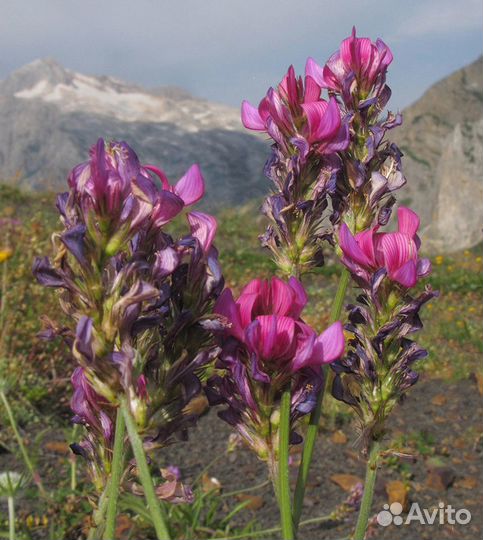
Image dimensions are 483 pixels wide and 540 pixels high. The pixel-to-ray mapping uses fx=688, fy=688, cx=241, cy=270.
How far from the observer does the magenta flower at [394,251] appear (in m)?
1.04

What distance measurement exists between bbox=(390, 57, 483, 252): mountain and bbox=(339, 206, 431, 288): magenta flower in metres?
12.1

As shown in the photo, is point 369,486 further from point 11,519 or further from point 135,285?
point 11,519

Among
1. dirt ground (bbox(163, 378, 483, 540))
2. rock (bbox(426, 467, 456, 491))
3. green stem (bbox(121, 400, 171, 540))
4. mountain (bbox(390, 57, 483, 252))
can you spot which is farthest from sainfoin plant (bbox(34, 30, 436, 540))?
mountain (bbox(390, 57, 483, 252))

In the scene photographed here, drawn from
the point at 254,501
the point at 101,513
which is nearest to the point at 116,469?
the point at 101,513

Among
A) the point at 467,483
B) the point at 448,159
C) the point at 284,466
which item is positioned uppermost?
the point at 448,159

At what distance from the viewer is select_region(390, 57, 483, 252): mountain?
44.1 ft

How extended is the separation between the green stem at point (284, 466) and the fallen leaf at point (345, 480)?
2976mm

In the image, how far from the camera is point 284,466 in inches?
36.8

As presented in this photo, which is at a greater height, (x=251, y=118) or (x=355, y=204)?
(x=251, y=118)

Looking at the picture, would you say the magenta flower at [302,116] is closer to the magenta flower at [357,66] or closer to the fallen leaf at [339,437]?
the magenta flower at [357,66]

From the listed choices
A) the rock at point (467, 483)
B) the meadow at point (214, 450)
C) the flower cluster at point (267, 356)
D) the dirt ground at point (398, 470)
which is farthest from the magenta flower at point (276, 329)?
the rock at point (467, 483)

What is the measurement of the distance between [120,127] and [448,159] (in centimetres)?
2582

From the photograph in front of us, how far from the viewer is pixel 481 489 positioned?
3.95 meters

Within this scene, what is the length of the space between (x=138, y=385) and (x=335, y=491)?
10.5 ft
